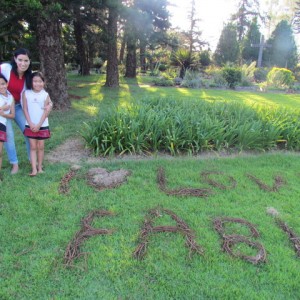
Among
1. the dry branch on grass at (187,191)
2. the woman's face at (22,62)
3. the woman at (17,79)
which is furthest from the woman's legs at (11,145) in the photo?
the dry branch on grass at (187,191)

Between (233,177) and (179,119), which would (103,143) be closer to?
(179,119)

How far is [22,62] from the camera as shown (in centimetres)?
345

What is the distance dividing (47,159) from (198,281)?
305 centimetres

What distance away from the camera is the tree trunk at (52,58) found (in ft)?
23.3

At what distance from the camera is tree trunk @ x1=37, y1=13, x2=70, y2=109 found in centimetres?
710

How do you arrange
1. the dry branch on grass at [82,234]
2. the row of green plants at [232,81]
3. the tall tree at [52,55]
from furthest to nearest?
the row of green plants at [232,81] < the tall tree at [52,55] < the dry branch on grass at [82,234]

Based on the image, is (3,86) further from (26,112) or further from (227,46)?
(227,46)

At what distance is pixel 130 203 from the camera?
3.24m

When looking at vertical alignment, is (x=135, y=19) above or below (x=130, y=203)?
above

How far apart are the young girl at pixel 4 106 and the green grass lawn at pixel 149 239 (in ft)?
2.06

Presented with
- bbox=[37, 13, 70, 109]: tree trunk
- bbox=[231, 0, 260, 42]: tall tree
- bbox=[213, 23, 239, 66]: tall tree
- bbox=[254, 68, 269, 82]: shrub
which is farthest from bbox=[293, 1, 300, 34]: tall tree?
bbox=[37, 13, 70, 109]: tree trunk

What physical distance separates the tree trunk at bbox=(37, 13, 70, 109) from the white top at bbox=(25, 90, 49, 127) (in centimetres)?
400

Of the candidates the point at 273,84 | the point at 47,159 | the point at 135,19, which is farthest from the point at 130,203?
the point at 273,84

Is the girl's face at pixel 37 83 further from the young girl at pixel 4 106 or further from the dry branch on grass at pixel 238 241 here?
the dry branch on grass at pixel 238 241
